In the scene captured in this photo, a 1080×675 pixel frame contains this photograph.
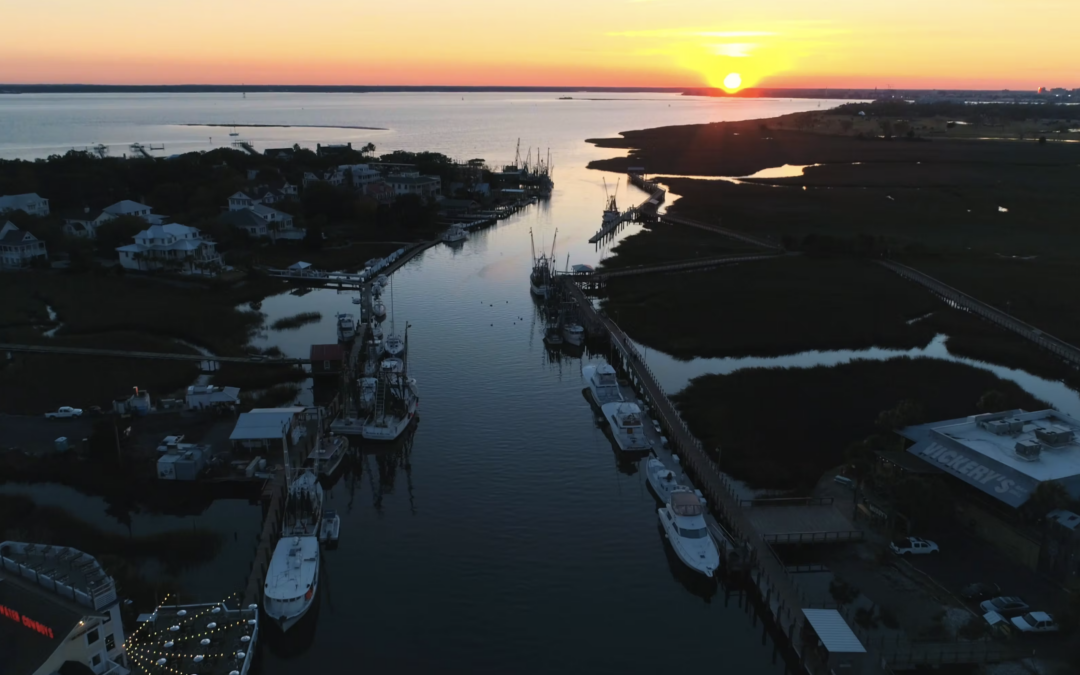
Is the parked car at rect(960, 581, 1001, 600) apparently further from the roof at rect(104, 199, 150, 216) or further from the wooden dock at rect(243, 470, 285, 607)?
the roof at rect(104, 199, 150, 216)

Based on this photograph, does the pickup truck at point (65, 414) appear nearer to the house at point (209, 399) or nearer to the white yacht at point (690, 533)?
the house at point (209, 399)

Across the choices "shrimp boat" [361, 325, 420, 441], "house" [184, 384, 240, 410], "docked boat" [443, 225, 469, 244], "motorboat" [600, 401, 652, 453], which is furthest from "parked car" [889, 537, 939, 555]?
"docked boat" [443, 225, 469, 244]

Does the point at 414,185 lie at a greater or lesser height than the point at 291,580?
greater

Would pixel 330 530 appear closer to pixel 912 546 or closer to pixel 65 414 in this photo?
pixel 65 414

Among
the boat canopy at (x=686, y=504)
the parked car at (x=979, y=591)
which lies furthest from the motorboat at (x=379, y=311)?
the parked car at (x=979, y=591)

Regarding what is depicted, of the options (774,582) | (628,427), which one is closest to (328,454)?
(628,427)

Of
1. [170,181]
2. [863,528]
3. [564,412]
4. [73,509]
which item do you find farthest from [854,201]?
[73,509]
